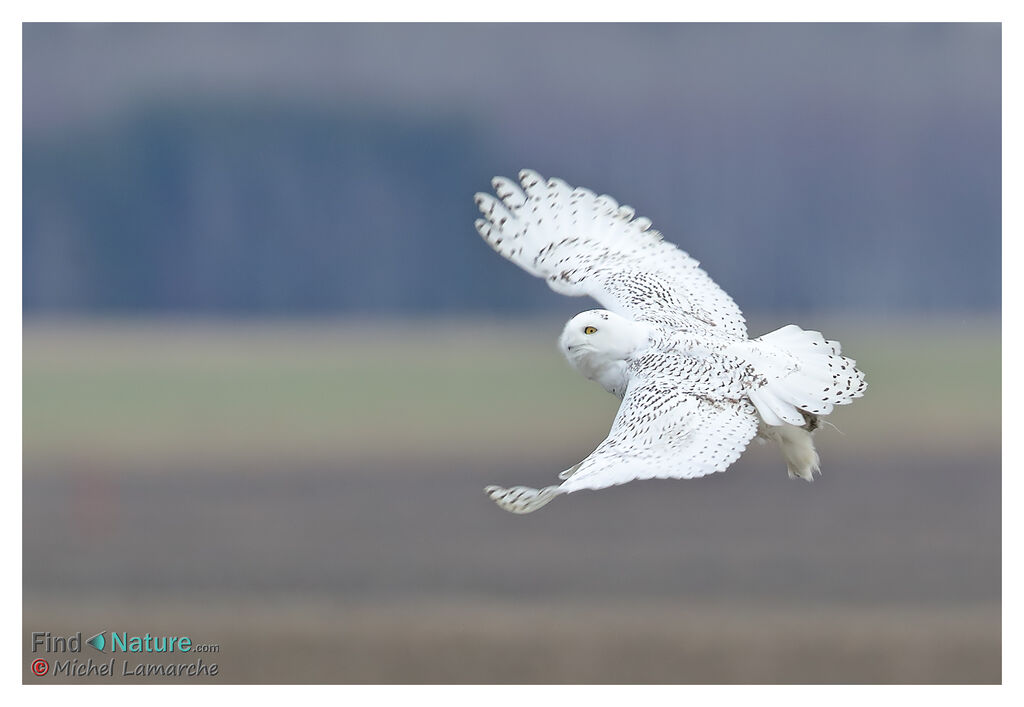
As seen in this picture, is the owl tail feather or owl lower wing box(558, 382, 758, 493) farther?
owl lower wing box(558, 382, 758, 493)

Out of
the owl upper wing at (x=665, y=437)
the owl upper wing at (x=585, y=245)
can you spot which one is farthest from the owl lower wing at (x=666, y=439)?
the owl upper wing at (x=585, y=245)

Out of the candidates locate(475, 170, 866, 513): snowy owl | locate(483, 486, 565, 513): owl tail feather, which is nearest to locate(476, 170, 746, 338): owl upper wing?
locate(475, 170, 866, 513): snowy owl

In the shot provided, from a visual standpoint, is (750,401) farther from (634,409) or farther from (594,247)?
(594,247)

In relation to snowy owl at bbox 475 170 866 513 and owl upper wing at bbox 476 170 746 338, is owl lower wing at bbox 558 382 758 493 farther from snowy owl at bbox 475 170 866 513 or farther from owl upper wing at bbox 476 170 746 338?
owl upper wing at bbox 476 170 746 338

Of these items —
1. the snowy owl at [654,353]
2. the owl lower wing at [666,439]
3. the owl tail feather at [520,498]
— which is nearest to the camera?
the owl tail feather at [520,498]

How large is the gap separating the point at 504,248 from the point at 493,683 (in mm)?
1354

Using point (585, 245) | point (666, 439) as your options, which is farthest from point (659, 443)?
point (585, 245)

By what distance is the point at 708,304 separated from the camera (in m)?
3.79

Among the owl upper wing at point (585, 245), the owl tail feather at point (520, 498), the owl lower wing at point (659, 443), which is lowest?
the owl tail feather at point (520, 498)

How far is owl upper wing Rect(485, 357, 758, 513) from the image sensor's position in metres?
2.88

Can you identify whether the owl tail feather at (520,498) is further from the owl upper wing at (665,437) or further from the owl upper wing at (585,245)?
the owl upper wing at (585,245)

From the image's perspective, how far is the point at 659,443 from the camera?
10.1ft

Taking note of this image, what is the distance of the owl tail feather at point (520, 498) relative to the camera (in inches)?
112
